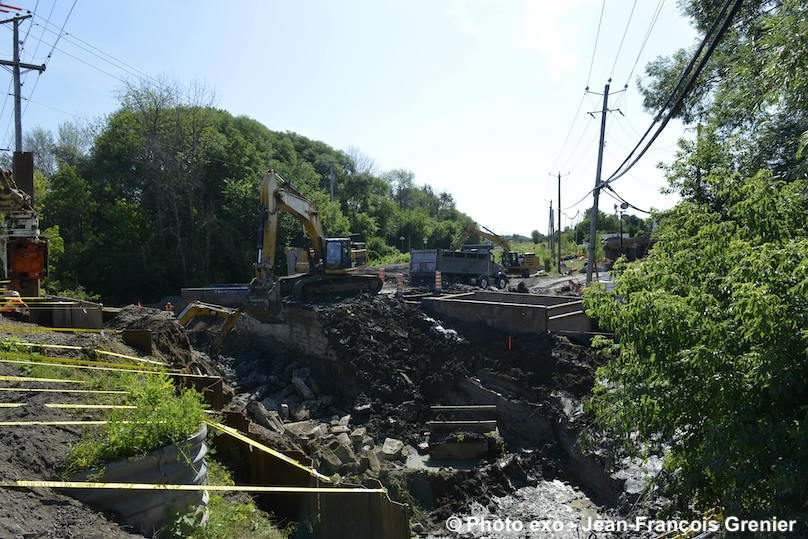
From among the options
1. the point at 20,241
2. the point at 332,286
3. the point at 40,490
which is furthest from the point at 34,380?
the point at 332,286

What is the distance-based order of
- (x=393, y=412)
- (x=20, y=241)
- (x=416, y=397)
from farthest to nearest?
(x=416, y=397)
(x=393, y=412)
(x=20, y=241)

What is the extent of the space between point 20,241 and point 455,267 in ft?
78.5

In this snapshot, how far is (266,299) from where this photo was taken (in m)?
18.6

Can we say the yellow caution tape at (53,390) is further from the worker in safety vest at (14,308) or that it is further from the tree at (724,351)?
the worker in safety vest at (14,308)

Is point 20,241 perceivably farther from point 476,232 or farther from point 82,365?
point 476,232

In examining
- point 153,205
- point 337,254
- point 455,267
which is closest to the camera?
point 337,254

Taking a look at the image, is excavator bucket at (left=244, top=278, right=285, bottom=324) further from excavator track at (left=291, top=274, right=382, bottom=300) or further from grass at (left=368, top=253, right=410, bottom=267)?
grass at (left=368, top=253, right=410, bottom=267)

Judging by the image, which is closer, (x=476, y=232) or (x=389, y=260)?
(x=476, y=232)

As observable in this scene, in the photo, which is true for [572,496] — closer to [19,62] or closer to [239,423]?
[239,423]

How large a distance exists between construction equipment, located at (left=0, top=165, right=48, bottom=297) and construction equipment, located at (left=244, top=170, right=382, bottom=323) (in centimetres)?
744

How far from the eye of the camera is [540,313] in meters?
15.2

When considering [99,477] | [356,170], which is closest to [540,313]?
[99,477]

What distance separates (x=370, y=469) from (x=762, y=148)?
1037cm

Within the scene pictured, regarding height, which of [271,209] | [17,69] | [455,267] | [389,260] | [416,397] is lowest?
[416,397]
